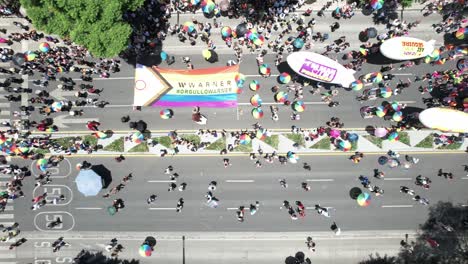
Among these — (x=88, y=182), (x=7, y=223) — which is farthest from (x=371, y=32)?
(x=7, y=223)

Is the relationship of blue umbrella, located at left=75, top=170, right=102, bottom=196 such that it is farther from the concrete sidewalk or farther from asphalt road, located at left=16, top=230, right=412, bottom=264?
asphalt road, located at left=16, top=230, right=412, bottom=264

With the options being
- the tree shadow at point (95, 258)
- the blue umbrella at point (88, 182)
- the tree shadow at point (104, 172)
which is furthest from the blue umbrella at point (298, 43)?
the tree shadow at point (95, 258)

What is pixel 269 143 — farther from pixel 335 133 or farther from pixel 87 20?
pixel 87 20

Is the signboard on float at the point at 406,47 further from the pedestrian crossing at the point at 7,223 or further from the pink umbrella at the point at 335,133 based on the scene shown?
the pedestrian crossing at the point at 7,223

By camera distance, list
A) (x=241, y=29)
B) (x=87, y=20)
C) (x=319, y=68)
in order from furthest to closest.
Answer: (x=241, y=29) → (x=319, y=68) → (x=87, y=20)

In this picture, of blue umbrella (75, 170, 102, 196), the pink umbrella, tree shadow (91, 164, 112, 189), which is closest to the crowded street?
tree shadow (91, 164, 112, 189)

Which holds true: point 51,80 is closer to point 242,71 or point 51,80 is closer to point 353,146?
point 242,71
